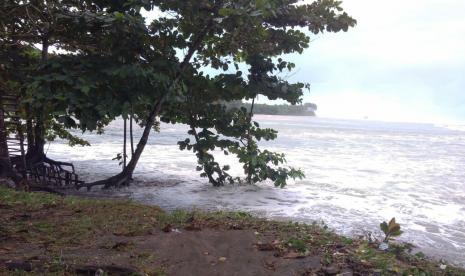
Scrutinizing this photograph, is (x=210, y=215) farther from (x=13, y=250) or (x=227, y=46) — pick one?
(x=227, y=46)

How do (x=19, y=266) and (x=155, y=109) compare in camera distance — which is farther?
(x=155, y=109)

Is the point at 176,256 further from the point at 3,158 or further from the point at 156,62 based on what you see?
the point at 3,158

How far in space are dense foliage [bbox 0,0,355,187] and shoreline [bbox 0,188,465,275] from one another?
2521 millimetres

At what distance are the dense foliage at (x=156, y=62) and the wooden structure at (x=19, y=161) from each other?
512mm

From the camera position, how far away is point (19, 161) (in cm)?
1117

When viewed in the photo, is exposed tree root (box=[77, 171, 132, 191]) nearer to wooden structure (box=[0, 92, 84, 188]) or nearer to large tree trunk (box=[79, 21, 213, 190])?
large tree trunk (box=[79, 21, 213, 190])

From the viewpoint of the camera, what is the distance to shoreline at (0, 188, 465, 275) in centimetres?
418

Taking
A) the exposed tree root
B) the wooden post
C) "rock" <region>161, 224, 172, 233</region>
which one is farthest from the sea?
"rock" <region>161, 224, 172, 233</region>

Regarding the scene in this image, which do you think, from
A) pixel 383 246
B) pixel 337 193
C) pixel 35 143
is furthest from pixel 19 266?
pixel 337 193

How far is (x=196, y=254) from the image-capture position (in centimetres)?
451

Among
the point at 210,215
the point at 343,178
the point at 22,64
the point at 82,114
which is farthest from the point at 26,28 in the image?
the point at 343,178

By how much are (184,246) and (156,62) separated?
16.7 feet

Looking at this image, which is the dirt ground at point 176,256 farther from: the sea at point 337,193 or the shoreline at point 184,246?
the sea at point 337,193

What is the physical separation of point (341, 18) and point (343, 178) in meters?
5.44
